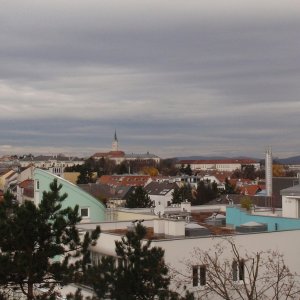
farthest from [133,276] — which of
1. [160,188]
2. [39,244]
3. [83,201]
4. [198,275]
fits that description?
[160,188]

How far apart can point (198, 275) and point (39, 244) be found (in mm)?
6950

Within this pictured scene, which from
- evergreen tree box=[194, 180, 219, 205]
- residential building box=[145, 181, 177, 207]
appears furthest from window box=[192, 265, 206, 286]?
residential building box=[145, 181, 177, 207]

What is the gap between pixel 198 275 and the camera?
20656mm

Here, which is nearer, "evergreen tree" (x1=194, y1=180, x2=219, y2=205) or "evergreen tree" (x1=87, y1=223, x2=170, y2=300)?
"evergreen tree" (x1=87, y1=223, x2=170, y2=300)

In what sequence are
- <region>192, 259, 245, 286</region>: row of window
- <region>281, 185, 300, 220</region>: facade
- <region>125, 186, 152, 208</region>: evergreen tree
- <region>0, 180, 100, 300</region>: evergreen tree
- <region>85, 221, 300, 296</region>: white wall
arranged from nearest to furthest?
1. <region>0, 180, 100, 300</region>: evergreen tree
2. <region>192, 259, 245, 286</region>: row of window
3. <region>85, 221, 300, 296</region>: white wall
4. <region>281, 185, 300, 220</region>: facade
5. <region>125, 186, 152, 208</region>: evergreen tree

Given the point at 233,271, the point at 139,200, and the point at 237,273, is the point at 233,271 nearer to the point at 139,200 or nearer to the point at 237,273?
the point at 237,273

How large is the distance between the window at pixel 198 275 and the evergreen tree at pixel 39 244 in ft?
18.9

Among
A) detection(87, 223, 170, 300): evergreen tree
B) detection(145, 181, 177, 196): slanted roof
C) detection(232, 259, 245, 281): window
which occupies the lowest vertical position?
detection(232, 259, 245, 281): window

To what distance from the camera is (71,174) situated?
15112 centimetres

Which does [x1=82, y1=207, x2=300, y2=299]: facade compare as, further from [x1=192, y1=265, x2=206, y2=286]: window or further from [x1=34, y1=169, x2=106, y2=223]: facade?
[x1=34, y1=169, x2=106, y2=223]: facade

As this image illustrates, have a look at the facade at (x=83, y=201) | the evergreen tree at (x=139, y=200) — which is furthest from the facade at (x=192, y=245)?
the evergreen tree at (x=139, y=200)

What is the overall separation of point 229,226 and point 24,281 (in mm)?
14709

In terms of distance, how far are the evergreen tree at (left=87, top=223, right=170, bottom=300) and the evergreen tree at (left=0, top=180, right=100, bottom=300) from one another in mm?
802

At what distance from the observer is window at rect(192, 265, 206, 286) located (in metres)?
20.5
